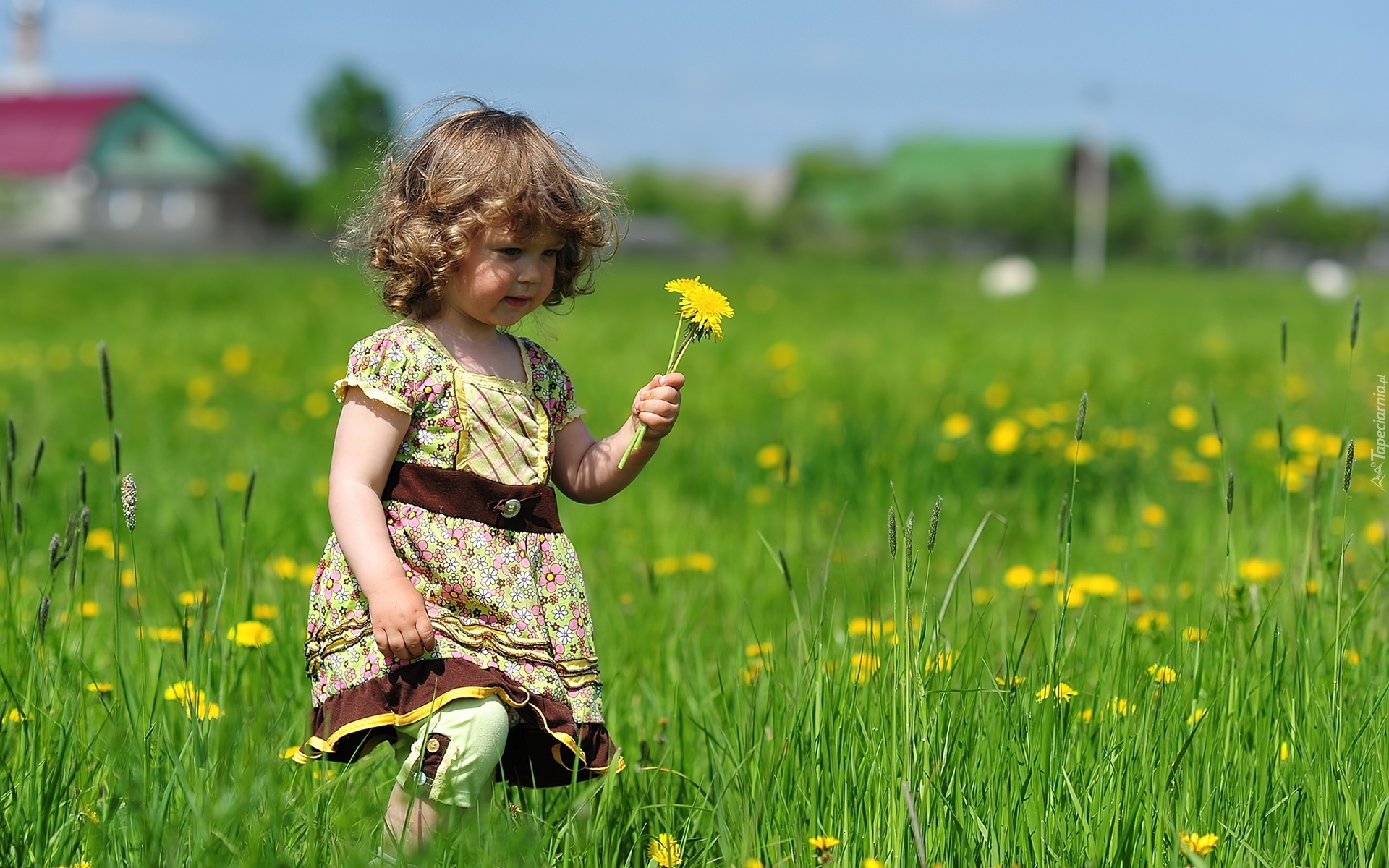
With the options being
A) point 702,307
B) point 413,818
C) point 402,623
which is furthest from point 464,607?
point 702,307

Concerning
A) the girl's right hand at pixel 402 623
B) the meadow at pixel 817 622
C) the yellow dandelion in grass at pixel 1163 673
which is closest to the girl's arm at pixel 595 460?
the meadow at pixel 817 622

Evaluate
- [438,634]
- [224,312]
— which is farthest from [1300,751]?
[224,312]

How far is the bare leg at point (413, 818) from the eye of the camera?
1.85 meters

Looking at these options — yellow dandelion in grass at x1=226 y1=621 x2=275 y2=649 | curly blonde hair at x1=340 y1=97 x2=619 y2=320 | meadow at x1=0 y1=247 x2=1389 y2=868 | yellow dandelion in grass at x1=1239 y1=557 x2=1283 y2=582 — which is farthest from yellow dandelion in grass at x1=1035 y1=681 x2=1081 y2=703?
yellow dandelion in grass at x1=226 y1=621 x2=275 y2=649

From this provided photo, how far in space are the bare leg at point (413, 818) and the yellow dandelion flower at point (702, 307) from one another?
0.73 metres

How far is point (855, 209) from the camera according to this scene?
66188 millimetres

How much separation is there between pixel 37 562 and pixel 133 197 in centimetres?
5261

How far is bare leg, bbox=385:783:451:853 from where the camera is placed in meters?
1.85

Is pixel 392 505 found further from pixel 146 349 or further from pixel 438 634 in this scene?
pixel 146 349

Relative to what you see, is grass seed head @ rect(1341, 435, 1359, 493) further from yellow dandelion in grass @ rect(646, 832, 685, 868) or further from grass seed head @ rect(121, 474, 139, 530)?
grass seed head @ rect(121, 474, 139, 530)

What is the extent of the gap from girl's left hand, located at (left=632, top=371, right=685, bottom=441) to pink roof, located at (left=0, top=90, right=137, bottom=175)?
5198cm

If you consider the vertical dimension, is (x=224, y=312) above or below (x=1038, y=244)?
below

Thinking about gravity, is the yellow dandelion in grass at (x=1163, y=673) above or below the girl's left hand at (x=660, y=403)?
below

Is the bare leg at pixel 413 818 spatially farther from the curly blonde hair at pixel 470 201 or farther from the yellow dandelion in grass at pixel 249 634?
the curly blonde hair at pixel 470 201
